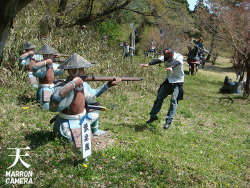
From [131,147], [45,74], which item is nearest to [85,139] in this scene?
[131,147]

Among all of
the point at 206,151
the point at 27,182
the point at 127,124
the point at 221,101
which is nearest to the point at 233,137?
the point at 206,151

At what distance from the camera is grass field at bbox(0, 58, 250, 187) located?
339 centimetres

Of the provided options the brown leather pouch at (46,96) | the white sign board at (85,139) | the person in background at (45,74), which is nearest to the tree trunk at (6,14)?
the white sign board at (85,139)

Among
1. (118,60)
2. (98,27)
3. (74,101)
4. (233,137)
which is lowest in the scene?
(233,137)

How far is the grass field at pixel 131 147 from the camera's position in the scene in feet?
11.1

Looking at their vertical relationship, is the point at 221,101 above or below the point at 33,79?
below

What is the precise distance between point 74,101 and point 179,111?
173 inches

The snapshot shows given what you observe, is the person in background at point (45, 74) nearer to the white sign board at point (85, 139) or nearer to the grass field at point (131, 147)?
the grass field at point (131, 147)

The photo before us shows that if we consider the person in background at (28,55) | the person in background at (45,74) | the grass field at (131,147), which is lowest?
the grass field at (131,147)

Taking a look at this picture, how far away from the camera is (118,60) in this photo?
34.9ft

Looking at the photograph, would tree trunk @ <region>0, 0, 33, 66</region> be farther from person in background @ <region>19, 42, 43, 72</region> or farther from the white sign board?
person in background @ <region>19, 42, 43, 72</region>

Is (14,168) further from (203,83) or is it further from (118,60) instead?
(203,83)

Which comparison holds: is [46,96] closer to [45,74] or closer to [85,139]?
[45,74]

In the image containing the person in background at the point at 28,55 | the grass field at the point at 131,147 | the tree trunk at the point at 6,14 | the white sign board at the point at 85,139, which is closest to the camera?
the tree trunk at the point at 6,14
